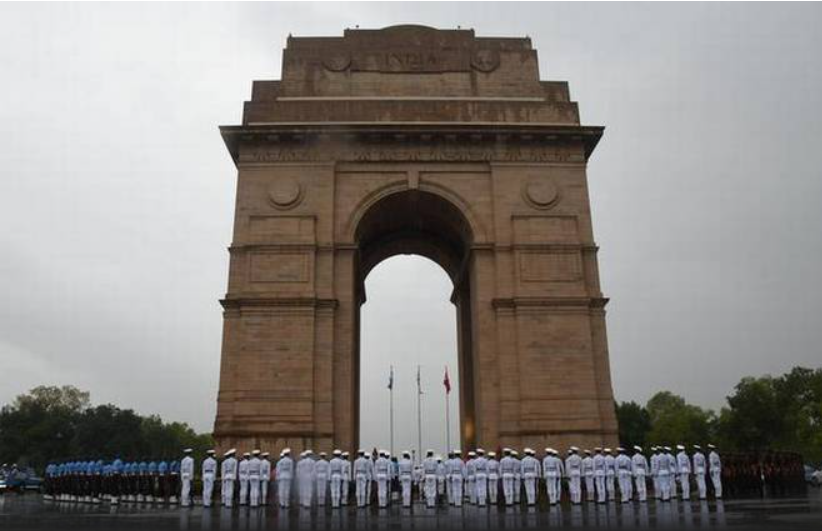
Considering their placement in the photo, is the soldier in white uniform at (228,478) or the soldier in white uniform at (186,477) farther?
the soldier in white uniform at (186,477)

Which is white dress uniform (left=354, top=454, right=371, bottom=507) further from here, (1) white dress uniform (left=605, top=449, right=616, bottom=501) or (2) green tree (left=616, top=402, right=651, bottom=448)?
(2) green tree (left=616, top=402, right=651, bottom=448)

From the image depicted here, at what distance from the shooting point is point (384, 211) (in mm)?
28469

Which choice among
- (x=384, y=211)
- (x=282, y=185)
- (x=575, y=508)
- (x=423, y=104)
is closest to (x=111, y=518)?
(x=575, y=508)

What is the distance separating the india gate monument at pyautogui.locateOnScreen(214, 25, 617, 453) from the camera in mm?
24062

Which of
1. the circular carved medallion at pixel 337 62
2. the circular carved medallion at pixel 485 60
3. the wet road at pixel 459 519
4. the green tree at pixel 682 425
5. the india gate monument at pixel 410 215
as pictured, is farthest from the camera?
the green tree at pixel 682 425

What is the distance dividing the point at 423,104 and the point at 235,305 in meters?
10.1

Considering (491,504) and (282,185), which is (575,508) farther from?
(282,185)

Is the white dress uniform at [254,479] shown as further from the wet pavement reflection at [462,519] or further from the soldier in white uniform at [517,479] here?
the soldier in white uniform at [517,479]

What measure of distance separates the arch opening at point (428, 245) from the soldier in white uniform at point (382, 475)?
8013 millimetres

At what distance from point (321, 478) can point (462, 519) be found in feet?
18.4

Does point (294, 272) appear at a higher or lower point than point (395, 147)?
lower

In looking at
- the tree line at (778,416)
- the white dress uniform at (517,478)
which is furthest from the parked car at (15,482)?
the tree line at (778,416)

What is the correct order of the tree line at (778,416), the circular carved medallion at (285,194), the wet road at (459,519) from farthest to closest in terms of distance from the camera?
the tree line at (778,416) → the circular carved medallion at (285,194) → the wet road at (459,519)

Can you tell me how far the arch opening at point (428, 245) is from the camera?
2759 centimetres
